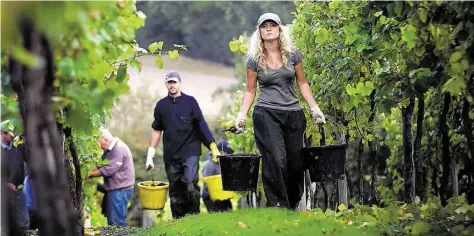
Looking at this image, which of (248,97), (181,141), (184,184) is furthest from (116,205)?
(248,97)

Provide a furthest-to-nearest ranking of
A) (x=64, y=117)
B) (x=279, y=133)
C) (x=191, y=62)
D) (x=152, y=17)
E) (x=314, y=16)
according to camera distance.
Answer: (x=191, y=62)
(x=152, y=17)
(x=314, y=16)
(x=279, y=133)
(x=64, y=117)

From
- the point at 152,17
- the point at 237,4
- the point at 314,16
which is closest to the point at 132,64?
the point at 314,16

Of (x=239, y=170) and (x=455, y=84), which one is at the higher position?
(x=455, y=84)

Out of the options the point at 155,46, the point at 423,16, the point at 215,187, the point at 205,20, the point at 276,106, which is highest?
the point at 205,20

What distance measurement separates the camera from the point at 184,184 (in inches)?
355

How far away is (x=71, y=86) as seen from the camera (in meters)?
3.54

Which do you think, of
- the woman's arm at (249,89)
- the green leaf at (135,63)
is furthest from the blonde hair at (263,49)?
the green leaf at (135,63)

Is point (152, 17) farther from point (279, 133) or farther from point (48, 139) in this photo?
point (48, 139)

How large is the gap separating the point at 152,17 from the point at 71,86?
22.8 meters

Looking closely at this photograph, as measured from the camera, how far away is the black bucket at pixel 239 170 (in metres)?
6.69

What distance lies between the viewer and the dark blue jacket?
8953mm

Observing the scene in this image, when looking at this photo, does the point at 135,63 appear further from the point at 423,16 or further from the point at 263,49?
the point at 423,16

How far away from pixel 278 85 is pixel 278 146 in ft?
1.54

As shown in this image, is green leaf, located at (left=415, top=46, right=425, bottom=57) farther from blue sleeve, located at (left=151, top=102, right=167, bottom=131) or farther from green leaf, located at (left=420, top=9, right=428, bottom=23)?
blue sleeve, located at (left=151, top=102, right=167, bottom=131)
